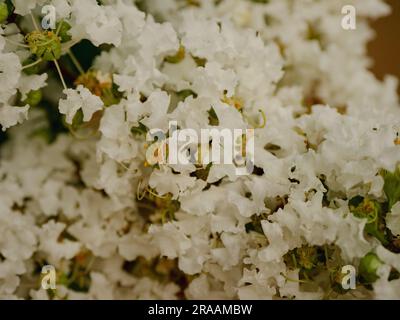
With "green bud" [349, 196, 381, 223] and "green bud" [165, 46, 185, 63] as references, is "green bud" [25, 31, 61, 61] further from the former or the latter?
"green bud" [349, 196, 381, 223]

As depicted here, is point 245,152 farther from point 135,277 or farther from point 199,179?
point 135,277

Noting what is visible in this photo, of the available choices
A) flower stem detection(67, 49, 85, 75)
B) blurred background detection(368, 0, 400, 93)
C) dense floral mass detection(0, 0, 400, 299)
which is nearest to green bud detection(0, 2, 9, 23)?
dense floral mass detection(0, 0, 400, 299)

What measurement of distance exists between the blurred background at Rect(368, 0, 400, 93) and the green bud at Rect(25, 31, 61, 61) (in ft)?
3.30

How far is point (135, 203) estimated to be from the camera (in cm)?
78

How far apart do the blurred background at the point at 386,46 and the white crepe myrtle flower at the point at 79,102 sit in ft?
3.24

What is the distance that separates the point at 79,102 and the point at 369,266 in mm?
328

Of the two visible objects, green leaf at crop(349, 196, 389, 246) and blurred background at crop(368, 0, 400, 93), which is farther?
blurred background at crop(368, 0, 400, 93)

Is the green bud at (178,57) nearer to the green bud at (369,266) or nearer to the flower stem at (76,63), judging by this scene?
the flower stem at (76,63)

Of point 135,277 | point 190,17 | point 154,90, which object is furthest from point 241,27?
point 135,277

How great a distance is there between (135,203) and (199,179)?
133 millimetres

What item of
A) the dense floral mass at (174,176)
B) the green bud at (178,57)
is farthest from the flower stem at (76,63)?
the green bud at (178,57)

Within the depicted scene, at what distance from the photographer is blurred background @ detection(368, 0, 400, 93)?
151cm

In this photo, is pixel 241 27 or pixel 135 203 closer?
pixel 135 203

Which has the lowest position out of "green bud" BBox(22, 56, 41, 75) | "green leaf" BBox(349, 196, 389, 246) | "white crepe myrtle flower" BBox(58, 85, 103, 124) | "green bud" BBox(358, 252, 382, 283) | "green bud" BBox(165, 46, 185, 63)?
"green bud" BBox(358, 252, 382, 283)
